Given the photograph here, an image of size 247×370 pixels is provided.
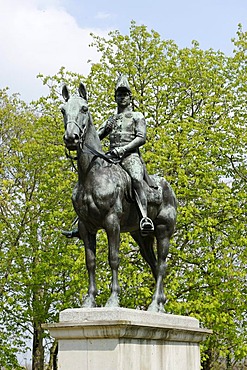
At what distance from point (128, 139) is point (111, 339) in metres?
3.01

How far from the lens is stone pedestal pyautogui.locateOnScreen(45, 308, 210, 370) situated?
7359 mm

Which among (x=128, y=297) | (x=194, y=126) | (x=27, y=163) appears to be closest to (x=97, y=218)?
(x=128, y=297)

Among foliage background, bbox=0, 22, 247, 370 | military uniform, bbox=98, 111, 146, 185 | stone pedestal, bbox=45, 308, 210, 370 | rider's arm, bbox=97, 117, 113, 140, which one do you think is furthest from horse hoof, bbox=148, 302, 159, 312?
foliage background, bbox=0, 22, 247, 370

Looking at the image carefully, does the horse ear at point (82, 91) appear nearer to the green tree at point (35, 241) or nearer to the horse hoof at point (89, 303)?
the horse hoof at point (89, 303)

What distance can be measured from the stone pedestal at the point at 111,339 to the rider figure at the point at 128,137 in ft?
4.77

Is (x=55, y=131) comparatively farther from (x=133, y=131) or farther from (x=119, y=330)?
(x=119, y=330)

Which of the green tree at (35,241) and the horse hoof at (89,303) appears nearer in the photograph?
the horse hoof at (89,303)

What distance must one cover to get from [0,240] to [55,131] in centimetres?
453

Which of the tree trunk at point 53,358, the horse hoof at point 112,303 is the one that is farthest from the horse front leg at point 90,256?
the tree trunk at point 53,358

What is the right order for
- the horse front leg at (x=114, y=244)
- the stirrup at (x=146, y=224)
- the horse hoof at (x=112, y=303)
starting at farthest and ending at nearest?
the stirrup at (x=146, y=224) → the horse front leg at (x=114, y=244) → the horse hoof at (x=112, y=303)

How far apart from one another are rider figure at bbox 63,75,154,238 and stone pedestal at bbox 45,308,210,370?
1437 mm

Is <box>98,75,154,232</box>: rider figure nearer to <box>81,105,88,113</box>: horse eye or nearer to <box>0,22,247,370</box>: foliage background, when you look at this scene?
<box>81,105,88,113</box>: horse eye

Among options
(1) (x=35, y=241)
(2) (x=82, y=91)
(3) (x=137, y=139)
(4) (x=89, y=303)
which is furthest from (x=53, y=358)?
(2) (x=82, y=91)

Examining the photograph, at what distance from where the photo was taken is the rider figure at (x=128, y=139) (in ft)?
28.5
